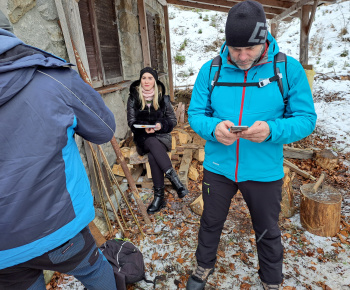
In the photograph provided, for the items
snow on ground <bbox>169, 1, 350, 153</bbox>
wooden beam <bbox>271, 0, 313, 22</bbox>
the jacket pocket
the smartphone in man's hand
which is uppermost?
wooden beam <bbox>271, 0, 313, 22</bbox>

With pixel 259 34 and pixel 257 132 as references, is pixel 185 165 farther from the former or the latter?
pixel 259 34

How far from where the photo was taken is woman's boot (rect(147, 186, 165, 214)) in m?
3.21

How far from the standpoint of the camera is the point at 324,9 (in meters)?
14.8

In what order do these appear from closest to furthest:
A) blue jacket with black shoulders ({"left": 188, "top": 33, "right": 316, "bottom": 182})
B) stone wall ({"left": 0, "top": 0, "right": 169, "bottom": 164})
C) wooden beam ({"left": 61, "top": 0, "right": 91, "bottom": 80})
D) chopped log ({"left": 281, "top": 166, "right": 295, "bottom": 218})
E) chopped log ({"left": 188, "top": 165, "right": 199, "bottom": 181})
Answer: blue jacket with black shoulders ({"left": 188, "top": 33, "right": 316, "bottom": 182}), stone wall ({"left": 0, "top": 0, "right": 169, "bottom": 164}), wooden beam ({"left": 61, "top": 0, "right": 91, "bottom": 80}), chopped log ({"left": 281, "top": 166, "right": 295, "bottom": 218}), chopped log ({"left": 188, "top": 165, "right": 199, "bottom": 181})

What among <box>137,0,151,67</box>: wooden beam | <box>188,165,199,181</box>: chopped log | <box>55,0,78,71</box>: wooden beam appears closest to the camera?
<box>55,0,78,71</box>: wooden beam

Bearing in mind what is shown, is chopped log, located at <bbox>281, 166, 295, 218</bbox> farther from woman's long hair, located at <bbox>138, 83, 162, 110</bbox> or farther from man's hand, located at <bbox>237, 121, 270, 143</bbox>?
woman's long hair, located at <bbox>138, 83, 162, 110</bbox>

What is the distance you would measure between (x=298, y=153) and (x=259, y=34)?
12.5 feet

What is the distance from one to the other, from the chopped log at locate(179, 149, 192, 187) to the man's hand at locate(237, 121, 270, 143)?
218 cm

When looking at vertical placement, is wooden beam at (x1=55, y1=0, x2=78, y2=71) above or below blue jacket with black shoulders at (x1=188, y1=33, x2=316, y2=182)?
above

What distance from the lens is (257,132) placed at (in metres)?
1.45

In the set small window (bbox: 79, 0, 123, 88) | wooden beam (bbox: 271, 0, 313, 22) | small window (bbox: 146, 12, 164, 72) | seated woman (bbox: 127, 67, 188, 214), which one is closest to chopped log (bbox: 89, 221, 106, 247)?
seated woman (bbox: 127, 67, 188, 214)

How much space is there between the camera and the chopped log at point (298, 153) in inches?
179

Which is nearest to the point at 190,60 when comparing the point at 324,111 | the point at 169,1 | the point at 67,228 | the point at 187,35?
the point at 187,35

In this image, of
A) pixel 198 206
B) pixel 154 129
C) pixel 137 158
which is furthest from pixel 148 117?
pixel 198 206
